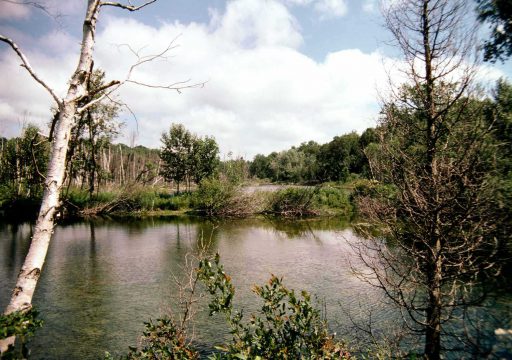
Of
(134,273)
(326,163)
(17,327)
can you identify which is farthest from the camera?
(326,163)

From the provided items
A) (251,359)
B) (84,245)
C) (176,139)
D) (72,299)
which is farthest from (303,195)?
(251,359)

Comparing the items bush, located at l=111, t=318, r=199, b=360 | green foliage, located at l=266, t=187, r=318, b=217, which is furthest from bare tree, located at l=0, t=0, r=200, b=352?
green foliage, located at l=266, t=187, r=318, b=217

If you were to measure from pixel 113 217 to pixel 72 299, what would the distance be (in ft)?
69.2

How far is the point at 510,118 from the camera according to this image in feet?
24.9

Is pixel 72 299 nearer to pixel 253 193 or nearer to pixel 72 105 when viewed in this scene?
pixel 72 105

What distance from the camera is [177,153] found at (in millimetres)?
40875

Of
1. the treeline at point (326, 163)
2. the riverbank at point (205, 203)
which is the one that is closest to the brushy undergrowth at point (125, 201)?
the riverbank at point (205, 203)

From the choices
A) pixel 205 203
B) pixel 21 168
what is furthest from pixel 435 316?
pixel 21 168

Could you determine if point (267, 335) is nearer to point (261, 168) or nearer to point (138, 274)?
point (138, 274)

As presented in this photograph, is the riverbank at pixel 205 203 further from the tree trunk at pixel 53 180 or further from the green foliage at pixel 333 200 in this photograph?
the tree trunk at pixel 53 180

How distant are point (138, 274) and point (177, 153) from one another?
2892 cm

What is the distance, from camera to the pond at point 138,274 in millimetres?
8250

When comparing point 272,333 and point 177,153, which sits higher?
point 177,153

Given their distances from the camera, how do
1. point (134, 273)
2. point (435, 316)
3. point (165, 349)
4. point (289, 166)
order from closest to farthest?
point (165, 349) < point (435, 316) < point (134, 273) < point (289, 166)
